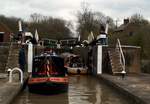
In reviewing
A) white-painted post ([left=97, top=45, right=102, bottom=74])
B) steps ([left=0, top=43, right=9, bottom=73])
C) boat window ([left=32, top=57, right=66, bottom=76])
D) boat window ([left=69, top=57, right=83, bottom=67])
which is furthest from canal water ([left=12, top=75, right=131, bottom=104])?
boat window ([left=69, top=57, right=83, bottom=67])

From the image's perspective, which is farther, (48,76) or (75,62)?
(75,62)

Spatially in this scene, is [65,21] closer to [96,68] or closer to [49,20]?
[49,20]

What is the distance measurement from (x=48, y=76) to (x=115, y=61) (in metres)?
11.0

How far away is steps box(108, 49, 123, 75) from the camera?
2984 cm

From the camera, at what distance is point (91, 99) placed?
19141 mm

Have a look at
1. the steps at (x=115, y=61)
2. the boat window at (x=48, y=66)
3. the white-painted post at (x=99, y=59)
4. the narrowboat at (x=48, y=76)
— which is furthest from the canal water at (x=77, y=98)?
the white-painted post at (x=99, y=59)

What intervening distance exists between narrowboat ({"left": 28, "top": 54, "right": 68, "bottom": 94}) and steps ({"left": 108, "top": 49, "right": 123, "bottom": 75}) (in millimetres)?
7463

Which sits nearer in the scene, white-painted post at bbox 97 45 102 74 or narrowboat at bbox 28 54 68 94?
narrowboat at bbox 28 54 68 94

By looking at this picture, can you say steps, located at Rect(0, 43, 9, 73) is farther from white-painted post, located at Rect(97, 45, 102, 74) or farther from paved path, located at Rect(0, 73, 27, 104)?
paved path, located at Rect(0, 73, 27, 104)

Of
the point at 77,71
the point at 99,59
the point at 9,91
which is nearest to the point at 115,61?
the point at 99,59

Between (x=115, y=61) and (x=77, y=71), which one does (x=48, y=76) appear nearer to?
(x=115, y=61)

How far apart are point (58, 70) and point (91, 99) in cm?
421

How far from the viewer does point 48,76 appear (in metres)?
21.1

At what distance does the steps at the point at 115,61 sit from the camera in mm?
29844
